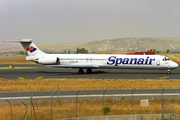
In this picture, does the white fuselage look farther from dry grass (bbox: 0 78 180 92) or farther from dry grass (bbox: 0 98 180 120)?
dry grass (bbox: 0 98 180 120)

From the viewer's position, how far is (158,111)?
16.9 m

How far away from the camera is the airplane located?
133 feet

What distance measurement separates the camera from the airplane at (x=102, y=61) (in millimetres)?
40406

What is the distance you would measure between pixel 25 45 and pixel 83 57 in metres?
12.8

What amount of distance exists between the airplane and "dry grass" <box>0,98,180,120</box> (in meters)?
21.3

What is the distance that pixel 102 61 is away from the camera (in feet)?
138

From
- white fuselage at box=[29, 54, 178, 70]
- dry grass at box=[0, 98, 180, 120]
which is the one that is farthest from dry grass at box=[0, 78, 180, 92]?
white fuselage at box=[29, 54, 178, 70]

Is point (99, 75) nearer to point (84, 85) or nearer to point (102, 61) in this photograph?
point (102, 61)

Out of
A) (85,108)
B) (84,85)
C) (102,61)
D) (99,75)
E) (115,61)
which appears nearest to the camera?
(85,108)

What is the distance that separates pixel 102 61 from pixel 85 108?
2552cm

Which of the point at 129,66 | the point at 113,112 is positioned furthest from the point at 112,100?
the point at 129,66

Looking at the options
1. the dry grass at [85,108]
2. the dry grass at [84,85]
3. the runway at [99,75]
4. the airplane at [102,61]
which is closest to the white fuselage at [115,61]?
the airplane at [102,61]

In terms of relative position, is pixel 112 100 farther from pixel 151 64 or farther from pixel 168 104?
pixel 151 64

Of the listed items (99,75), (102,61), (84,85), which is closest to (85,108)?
(84,85)
